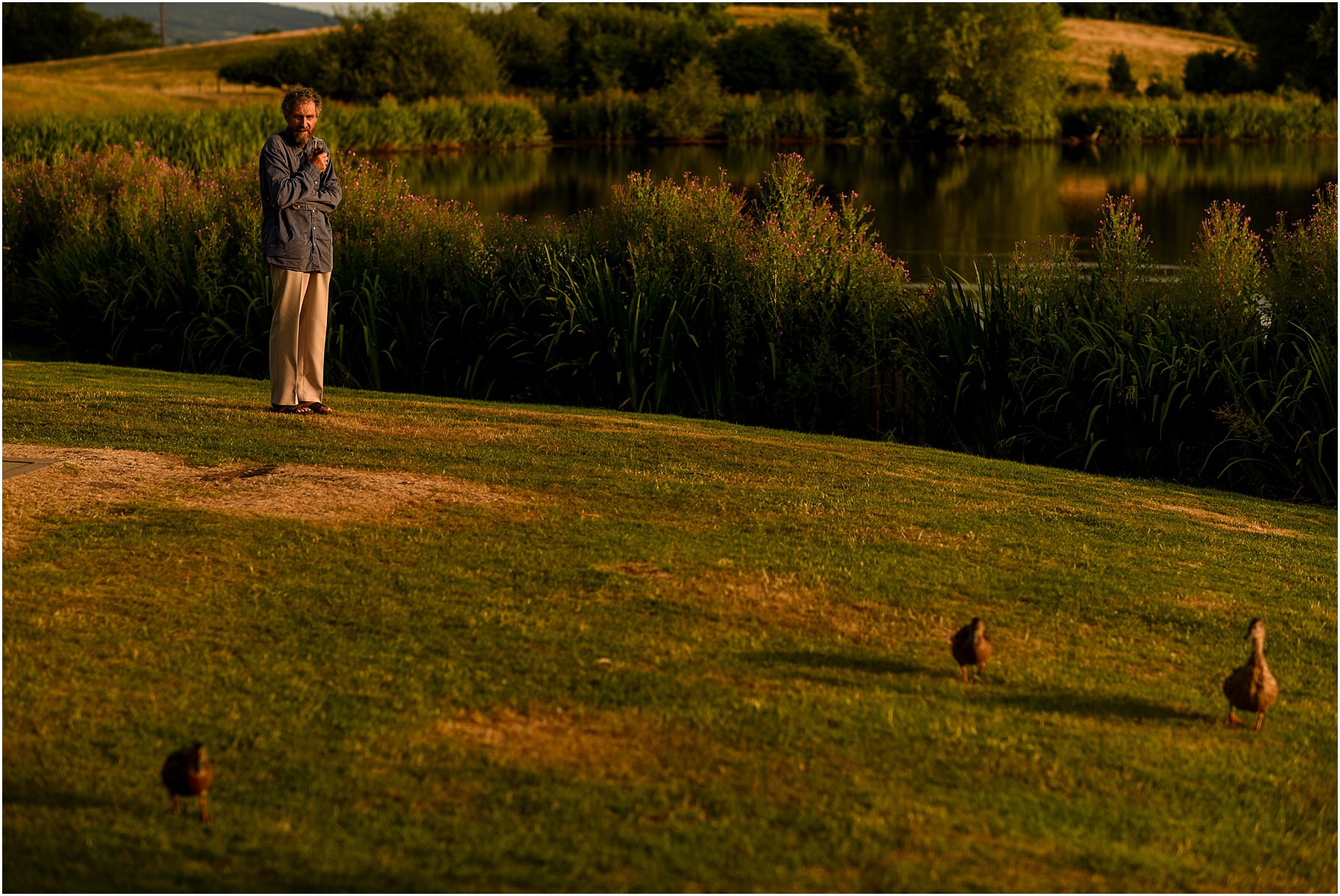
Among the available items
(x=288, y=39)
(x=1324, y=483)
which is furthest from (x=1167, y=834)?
(x=288, y=39)

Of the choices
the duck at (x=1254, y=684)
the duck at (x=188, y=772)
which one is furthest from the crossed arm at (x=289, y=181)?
the duck at (x=1254, y=684)

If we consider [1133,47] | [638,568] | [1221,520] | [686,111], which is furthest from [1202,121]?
[638,568]

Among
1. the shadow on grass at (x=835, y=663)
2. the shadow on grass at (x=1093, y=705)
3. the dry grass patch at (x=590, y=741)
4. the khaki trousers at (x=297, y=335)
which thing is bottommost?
the dry grass patch at (x=590, y=741)

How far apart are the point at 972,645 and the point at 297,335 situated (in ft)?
20.7

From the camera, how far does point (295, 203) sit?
390 inches

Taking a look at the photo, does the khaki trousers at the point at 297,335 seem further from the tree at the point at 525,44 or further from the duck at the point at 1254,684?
the tree at the point at 525,44

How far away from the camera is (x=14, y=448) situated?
888 cm

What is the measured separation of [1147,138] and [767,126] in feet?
58.1

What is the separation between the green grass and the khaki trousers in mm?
1426

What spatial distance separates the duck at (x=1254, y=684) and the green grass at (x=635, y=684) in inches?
6.8

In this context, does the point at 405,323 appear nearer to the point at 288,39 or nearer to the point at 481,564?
the point at 481,564

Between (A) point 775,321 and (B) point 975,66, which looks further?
(B) point 975,66

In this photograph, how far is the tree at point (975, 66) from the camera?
6588cm

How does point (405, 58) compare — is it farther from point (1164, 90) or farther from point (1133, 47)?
point (1133, 47)
